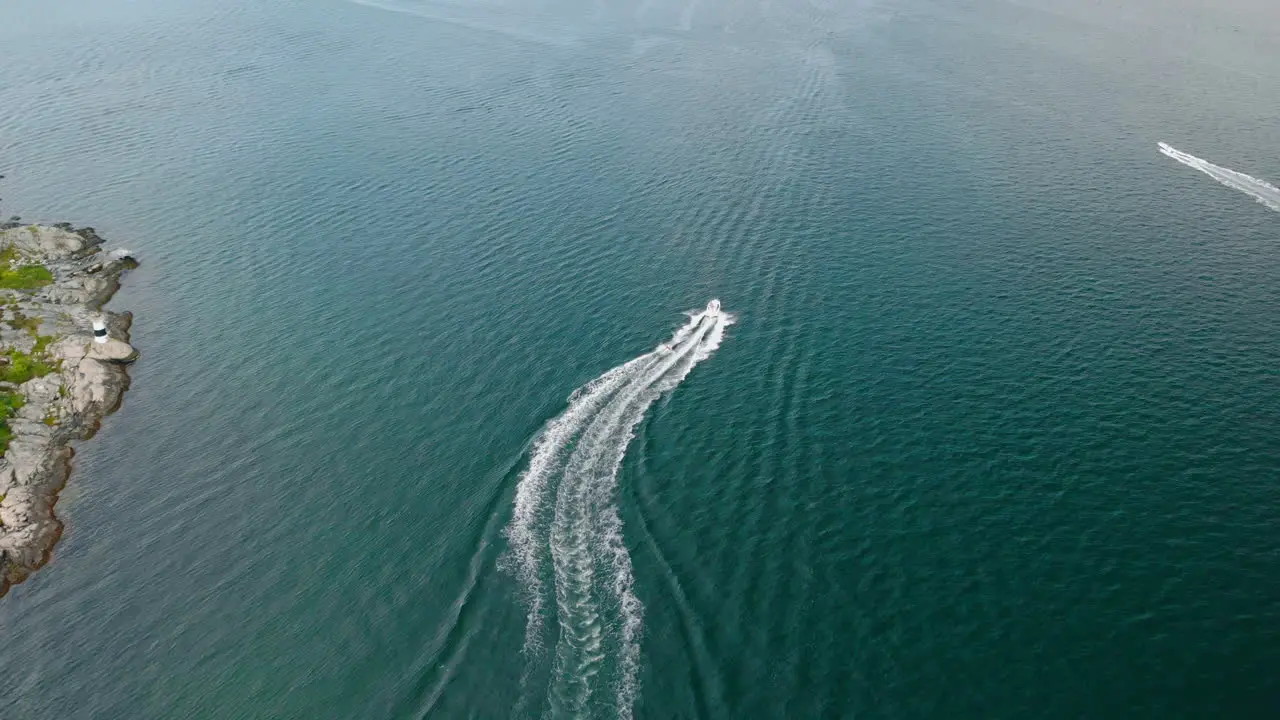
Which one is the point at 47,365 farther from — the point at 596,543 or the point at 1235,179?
the point at 1235,179

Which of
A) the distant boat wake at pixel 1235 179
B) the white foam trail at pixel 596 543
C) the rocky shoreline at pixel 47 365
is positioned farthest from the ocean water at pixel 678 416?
the rocky shoreline at pixel 47 365

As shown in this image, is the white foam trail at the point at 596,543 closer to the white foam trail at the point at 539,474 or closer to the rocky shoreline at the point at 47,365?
the white foam trail at the point at 539,474

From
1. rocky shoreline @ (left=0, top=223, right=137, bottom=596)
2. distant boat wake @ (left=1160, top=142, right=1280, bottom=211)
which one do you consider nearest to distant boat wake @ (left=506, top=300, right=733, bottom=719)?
rocky shoreline @ (left=0, top=223, right=137, bottom=596)

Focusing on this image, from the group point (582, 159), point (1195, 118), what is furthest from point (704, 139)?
point (1195, 118)

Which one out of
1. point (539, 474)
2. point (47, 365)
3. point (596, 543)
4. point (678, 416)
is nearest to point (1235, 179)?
point (678, 416)

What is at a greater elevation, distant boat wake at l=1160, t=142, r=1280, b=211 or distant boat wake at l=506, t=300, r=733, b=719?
distant boat wake at l=1160, t=142, r=1280, b=211

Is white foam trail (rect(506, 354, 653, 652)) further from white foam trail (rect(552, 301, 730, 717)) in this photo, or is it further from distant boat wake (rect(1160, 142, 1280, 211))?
distant boat wake (rect(1160, 142, 1280, 211))
